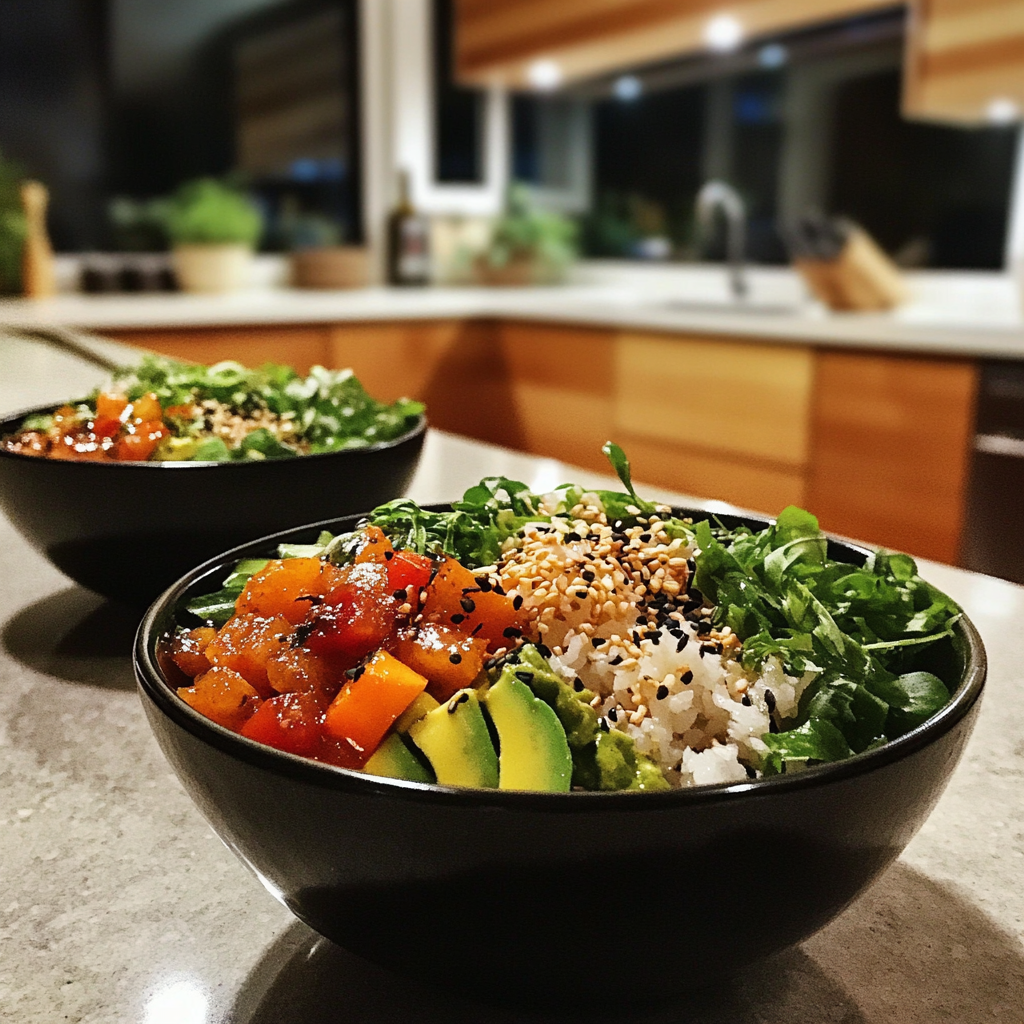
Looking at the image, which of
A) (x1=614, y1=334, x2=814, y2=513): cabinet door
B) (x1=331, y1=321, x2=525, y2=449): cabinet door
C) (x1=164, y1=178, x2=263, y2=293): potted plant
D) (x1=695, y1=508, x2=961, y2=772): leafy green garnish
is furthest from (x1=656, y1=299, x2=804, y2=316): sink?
(x1=695, y1=508, x2=961, y2=772): leafy green garnish

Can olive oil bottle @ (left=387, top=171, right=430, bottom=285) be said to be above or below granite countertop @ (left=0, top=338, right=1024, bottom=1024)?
above

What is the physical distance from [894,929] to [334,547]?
370 mm

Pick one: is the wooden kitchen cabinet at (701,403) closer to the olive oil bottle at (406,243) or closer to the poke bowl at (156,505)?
the olive oil bottle at (406,243)

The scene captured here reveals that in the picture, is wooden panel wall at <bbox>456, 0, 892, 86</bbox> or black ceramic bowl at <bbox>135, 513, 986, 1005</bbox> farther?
wooden panel wall at <bbox>456, 0, 892, 86</bbox>

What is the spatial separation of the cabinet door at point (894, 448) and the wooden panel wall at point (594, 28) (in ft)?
4.11

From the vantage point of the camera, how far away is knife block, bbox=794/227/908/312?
3518 mm

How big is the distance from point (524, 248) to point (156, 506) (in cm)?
428

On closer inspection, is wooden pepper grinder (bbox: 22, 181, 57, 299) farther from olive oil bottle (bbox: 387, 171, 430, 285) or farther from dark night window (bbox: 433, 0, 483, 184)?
dark night window (bbox: 433, 0, 483, 184)

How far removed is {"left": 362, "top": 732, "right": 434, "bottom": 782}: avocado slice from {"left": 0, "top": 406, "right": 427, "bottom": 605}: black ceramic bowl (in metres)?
0.43

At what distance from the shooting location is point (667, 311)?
11.9ft

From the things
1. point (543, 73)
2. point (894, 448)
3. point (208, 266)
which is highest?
point (543, 73)

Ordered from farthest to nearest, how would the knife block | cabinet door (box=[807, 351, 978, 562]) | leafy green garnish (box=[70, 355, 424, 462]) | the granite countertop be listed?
the knife block → cabinet door (box=[807, 351, 978, 562]) → leafy green garnish (box=[70, 355, 424, 462]) → the granite countertop

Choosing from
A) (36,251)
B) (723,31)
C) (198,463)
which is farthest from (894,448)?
(36,251)

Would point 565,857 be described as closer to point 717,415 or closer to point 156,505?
point 156,505
